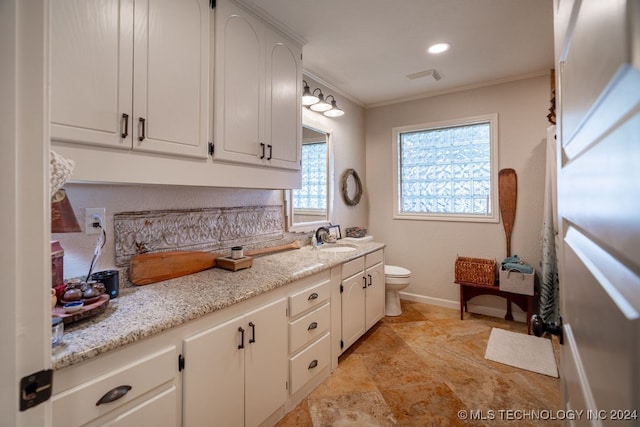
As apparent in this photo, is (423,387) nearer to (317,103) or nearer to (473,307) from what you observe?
(473,307)

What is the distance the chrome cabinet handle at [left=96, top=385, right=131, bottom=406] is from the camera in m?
0.95

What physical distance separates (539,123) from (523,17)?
4.10ft

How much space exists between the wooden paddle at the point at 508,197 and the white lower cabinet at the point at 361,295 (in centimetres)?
138

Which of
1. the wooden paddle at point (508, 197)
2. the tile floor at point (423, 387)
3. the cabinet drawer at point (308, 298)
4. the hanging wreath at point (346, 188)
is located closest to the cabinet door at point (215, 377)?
the cabinet drawer at point (308, 298)

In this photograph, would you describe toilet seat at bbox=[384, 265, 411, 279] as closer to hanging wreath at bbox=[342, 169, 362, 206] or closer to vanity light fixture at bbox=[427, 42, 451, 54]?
hanging wreath at bbox=[342, 169, 362, 206]

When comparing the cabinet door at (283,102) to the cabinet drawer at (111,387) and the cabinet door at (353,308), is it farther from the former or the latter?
the cabinet drawer at (111,387)

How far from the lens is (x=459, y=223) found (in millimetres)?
3377

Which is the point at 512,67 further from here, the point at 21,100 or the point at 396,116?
the point at 21,100

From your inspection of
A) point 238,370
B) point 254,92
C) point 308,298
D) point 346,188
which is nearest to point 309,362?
point 308,298

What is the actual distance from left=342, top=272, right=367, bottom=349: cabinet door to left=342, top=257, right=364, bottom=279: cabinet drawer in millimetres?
39

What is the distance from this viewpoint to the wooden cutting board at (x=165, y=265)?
5.08 ft

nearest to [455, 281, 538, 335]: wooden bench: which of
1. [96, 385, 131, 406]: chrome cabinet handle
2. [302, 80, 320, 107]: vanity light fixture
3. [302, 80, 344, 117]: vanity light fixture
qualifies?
[302, 80, 344, 117]: vanity light fixture

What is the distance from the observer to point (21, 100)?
505 mm

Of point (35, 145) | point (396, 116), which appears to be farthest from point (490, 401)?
point (396, 116)
